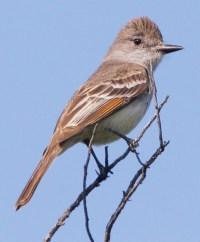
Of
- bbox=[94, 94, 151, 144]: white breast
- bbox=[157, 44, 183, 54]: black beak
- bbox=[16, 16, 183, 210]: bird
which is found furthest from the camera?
bbox=[157, 44, 183, 54]: black beak

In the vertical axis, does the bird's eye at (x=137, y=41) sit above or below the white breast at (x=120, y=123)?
above

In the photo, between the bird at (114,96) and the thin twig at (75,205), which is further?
the bird at (114,96)

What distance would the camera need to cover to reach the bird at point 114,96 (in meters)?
6.55

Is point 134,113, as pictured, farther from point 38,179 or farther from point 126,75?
point 38,179

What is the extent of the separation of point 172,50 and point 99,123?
6.36 feet

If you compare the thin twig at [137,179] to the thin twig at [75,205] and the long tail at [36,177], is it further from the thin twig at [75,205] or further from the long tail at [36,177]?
the long tail at [36,177]

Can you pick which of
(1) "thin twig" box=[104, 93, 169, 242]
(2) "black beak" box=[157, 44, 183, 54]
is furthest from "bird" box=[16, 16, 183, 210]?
(1) "thin twig" box=[104, 93, 169, 242]

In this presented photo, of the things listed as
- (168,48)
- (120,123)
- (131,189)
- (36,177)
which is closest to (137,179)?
(131,189)

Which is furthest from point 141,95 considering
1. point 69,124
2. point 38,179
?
point 38,179

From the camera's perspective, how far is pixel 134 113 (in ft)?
23.7

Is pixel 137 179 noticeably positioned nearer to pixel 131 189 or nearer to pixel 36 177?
pixel 131 189

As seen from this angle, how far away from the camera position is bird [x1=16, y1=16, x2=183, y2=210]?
6.55 metres

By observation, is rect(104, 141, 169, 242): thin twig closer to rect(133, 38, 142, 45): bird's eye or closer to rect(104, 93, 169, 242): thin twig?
rect(104, 93, 169, 242): thin twig

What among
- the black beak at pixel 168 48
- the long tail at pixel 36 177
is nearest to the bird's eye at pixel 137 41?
the black beak at pixel 168 48
